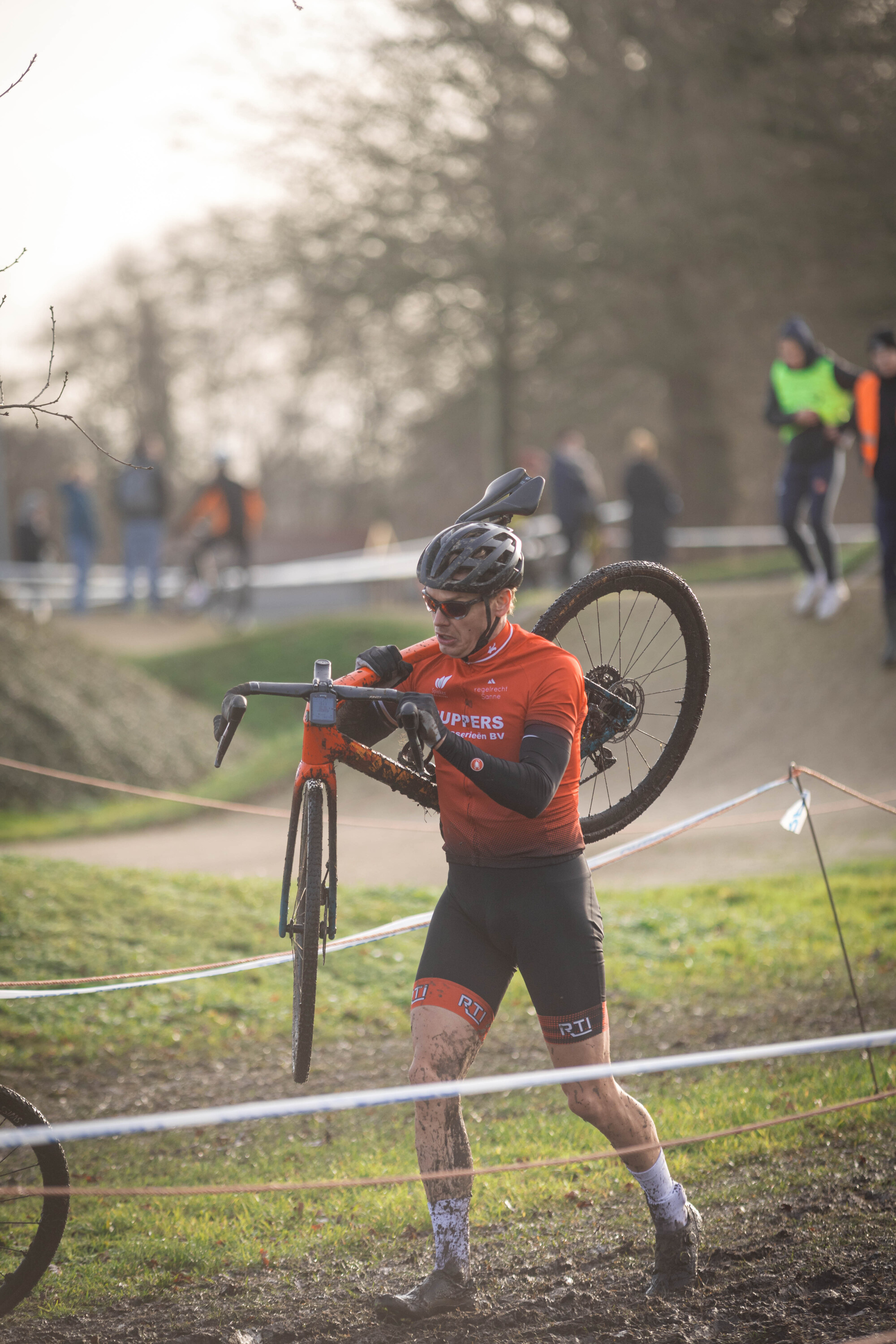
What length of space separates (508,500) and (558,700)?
2.51 ft

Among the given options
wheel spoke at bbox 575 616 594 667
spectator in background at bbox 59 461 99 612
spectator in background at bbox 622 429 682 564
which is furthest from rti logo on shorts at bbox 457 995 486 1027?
spectator in background at bbox 59 461 99 612

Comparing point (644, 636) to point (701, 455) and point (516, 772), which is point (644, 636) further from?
point (701, 455)

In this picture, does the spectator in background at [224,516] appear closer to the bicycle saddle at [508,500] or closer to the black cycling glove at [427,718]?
the bicycle saddle at [508,500]

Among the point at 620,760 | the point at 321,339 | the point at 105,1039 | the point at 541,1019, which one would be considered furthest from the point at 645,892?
the point at 321,339

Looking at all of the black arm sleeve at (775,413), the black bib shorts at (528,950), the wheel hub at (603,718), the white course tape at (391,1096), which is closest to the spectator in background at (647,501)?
the black arm sleeve at (775,413)

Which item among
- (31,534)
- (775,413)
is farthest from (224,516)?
(775,413)

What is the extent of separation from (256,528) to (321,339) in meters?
5.93

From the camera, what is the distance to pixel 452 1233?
3.62 metres

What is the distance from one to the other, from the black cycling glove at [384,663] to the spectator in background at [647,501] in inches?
464

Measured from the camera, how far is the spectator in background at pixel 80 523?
747 inches

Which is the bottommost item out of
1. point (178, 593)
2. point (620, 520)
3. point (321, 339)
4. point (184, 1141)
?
point (184, 1141)

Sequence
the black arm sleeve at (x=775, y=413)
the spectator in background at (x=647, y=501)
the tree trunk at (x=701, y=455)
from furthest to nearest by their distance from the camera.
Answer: the tree trunk at (x=701, y=455) → the spectator in background at (x=647, y=501) → the black arm sleeve at (x=775, y=413)

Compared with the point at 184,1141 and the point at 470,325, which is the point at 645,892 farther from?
the point at 470,325

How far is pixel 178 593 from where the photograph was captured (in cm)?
2030
